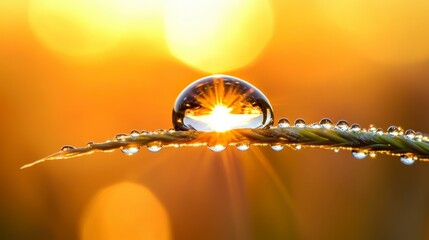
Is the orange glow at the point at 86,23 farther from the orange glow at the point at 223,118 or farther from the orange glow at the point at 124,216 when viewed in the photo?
the orange glow at the point at 223,118

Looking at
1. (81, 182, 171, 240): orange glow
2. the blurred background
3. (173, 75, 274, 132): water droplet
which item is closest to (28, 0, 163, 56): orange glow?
the blurred background

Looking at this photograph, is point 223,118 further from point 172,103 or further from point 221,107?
point 172,103

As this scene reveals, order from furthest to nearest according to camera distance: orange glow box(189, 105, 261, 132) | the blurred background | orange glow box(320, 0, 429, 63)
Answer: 1. orange glow box(320, 0, 429, 63)
2. the blurred background
3. orange glow box(189, 105, 261, 132)

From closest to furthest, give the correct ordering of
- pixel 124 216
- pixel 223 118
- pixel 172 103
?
pixel 223 118
pixel 124 216
pixel 172 103

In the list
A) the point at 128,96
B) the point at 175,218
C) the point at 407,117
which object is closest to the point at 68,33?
the point at 128,96

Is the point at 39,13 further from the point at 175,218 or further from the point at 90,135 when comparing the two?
the point at 175,218

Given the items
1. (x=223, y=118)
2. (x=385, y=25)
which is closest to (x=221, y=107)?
(x=223, y=118)

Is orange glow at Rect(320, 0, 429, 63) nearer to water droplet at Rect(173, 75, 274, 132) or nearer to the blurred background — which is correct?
the blurred background
